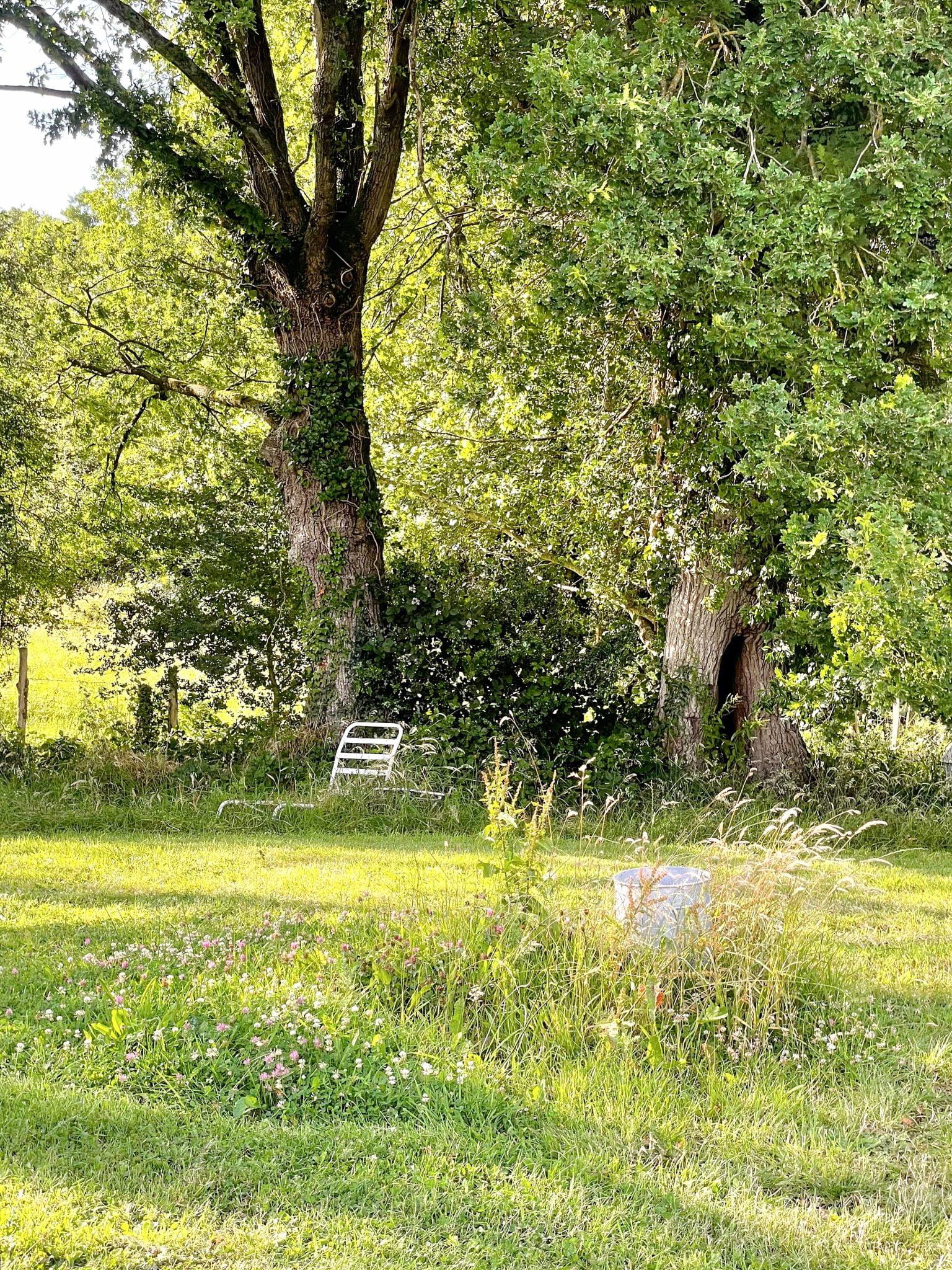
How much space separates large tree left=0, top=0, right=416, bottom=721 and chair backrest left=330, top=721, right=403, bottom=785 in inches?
20.2

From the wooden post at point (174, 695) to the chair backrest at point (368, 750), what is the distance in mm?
3679

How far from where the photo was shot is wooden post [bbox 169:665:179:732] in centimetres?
1262

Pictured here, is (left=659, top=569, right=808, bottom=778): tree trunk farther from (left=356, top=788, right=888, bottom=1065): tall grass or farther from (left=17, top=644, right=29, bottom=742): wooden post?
(left=17, top=644, right=29, bottom=742): wooden post

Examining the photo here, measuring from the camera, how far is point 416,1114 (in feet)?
11.2

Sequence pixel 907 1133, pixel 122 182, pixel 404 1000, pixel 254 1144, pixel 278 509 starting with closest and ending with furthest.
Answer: pixel 254 1144
pixel 907 1133
pixel 404 1000
pixel 278 509
pixel 122 182

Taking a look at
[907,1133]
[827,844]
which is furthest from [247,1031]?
[827,844]

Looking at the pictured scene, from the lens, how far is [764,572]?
9055 millimetres

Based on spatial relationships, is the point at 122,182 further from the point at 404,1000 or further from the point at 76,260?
the point at 404,1000

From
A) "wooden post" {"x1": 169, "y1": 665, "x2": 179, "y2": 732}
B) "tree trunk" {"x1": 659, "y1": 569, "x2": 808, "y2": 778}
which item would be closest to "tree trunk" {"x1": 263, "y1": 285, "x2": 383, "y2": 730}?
"tree trunk" {"x1": 659, "y1": 569, "x2": 808, "y2": 778}

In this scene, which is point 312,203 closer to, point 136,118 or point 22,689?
point 136,118

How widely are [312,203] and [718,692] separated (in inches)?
239

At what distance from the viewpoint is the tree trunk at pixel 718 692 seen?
31.8ft

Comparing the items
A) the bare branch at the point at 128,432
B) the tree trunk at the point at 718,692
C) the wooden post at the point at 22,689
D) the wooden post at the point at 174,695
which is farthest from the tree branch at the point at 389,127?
the wooden post at the point at 22,689

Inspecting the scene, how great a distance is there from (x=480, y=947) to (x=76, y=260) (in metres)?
13.8
